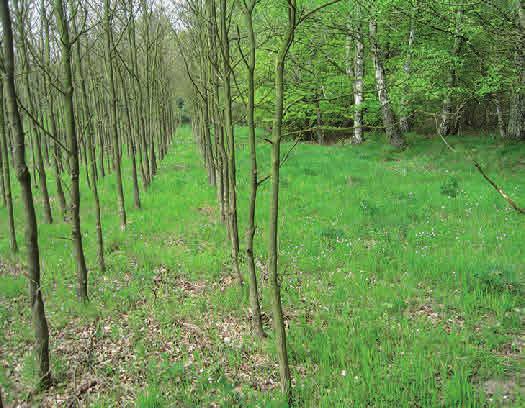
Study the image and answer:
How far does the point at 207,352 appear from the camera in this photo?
194 inches

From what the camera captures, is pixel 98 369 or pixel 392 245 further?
pixel 392 245

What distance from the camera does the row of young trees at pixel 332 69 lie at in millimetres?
3939

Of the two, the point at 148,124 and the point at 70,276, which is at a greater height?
the point at 148,124

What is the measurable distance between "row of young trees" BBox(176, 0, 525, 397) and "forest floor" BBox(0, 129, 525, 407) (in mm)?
648

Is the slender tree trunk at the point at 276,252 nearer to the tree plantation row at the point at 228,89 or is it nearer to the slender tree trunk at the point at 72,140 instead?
the tree plantation row at the point at 228,89

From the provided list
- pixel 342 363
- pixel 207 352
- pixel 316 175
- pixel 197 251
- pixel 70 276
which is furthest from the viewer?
pixel 316 175

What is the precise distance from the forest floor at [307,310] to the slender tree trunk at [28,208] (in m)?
0.32

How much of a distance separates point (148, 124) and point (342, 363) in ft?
48.9

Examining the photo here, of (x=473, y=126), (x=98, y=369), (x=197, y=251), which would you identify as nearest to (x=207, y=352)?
(x=98, y=369)

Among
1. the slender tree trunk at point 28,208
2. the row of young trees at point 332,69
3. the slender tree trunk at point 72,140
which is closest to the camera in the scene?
the row of young trees at point 332,69

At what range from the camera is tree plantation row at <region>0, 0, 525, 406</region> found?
4.16 metres

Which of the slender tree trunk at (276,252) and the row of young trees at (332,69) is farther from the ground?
the row of young trees at (332,69)

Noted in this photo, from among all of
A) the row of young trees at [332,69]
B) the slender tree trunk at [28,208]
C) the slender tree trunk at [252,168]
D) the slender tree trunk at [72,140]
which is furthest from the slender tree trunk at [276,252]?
the slender tree trunk at [72,140]

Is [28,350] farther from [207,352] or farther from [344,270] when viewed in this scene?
[344,270]
